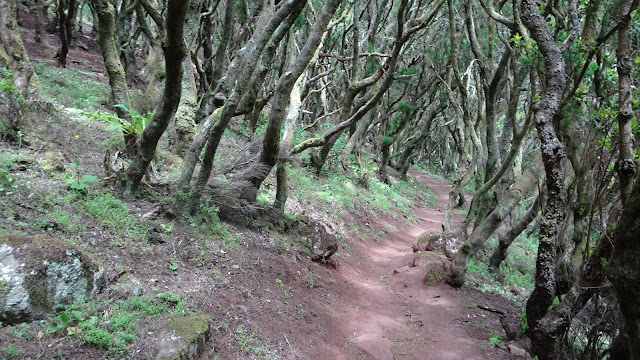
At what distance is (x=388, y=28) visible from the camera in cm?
1681

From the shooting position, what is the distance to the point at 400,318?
22.0 feet

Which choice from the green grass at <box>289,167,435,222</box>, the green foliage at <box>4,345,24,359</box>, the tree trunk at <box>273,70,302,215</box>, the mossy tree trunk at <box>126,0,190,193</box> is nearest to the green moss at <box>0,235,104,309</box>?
the green foliage at <box>4,345,24,359</box>

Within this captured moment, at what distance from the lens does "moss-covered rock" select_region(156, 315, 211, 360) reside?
3.25 metres

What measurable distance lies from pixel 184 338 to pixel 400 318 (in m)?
4.32

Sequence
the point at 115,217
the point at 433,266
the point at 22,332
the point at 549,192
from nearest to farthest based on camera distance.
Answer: the point at 22,332, the point at 549,192, the point at 115,217, the point at 433,266

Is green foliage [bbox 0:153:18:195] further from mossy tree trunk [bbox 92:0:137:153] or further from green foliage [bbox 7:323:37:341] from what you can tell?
green foliage [bbox 7:323:37:341]

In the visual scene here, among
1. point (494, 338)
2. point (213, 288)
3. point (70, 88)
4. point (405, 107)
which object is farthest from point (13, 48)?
point (405, 107)

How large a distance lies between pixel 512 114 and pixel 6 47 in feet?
29.9

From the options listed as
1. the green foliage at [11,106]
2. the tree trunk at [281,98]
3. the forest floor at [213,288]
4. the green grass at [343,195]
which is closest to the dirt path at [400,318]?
the forest floor at [213,288]

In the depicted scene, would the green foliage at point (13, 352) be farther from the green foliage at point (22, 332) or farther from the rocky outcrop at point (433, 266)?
the rocky outcrop at point (433, 266)

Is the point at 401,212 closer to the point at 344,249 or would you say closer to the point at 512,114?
the point at 344,249

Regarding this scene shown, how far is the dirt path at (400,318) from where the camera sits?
548cm

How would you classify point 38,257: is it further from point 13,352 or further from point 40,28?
point 40,28

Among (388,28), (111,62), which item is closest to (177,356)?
(111,62)
